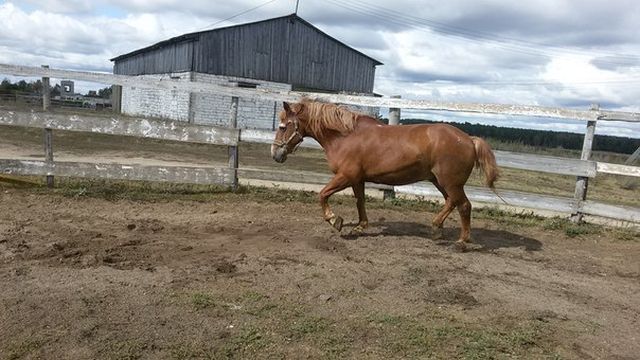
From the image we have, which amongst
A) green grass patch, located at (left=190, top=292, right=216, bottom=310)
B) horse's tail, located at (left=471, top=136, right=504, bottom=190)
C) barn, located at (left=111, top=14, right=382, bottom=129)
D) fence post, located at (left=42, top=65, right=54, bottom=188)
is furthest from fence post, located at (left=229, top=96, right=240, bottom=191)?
barn, located at (left=111, top=14, right=382, bottom=129)

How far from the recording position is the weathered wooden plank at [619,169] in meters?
8.23

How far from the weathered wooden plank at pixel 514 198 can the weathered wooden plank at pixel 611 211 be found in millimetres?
222

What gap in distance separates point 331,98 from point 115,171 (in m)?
3.83

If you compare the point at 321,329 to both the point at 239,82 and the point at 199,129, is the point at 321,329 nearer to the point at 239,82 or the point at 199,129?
the point at 199,129

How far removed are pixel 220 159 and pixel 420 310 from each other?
1274 cm

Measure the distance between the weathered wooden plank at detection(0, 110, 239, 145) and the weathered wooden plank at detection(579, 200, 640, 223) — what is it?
5.94 meters

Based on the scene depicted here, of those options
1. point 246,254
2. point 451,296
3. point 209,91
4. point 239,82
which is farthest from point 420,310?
point 239,82

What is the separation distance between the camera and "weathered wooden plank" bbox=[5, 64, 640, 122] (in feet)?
27.9

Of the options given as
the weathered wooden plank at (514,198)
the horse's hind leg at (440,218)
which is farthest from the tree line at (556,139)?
the horse's hind leg at (440,218)

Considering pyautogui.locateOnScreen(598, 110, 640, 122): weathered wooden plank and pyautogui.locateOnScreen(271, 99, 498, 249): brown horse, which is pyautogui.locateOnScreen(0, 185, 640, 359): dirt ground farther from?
pyautogui.locateOnScreen(598, 110, 640, 122): weathered wooden plank

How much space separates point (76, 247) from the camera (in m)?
5.73

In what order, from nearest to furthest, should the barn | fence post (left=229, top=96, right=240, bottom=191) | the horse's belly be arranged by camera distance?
the horse's belly, fence post (left=229, top=96, right=240, bottom=191), the barn

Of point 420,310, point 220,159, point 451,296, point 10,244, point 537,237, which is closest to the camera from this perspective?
point 420,310

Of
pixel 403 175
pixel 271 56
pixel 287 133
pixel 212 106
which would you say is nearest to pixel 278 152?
pixel 287 133
